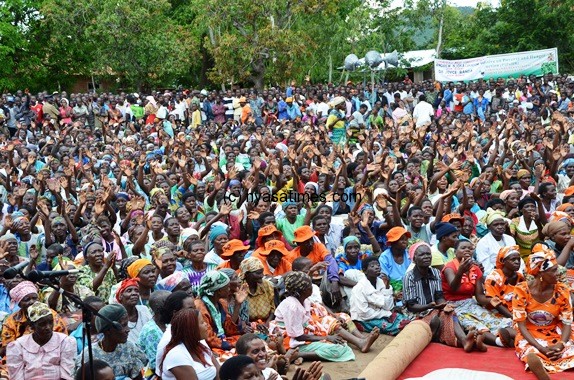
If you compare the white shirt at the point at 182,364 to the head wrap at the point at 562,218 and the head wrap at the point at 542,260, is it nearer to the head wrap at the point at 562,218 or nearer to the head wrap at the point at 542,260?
the head wrap at the point at 542,260

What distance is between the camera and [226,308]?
20.4 feet

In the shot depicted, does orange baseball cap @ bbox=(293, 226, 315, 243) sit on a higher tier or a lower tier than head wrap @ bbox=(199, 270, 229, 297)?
lower

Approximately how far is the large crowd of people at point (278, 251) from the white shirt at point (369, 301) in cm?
2

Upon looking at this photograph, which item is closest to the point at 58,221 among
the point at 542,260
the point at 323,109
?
the point at 542,260

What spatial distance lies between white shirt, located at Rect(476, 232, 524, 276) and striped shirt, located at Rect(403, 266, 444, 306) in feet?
3.41

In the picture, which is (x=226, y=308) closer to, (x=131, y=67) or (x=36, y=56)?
(x=131, y=67)

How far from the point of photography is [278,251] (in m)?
7.32

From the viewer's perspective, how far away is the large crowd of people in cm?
514

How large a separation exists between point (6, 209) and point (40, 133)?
249 inches

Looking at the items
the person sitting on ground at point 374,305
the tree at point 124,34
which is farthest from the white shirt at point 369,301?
the tree at point 124,34

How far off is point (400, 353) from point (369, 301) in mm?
1068

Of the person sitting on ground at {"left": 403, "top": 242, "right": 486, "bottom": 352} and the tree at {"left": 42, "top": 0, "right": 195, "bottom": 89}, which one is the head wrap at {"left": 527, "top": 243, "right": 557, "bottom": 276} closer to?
the person sitting on ground at {"left": 403, "top": 242, "right": 486, "bottom": 352}

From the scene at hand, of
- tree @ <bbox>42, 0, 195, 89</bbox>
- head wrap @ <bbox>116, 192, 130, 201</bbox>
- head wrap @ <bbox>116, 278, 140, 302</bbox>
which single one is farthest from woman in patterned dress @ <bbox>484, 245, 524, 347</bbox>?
tree @ <bbox>42, 0, 195, 89</bbox>

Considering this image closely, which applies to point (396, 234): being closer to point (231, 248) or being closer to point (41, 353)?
point (231, 248)
